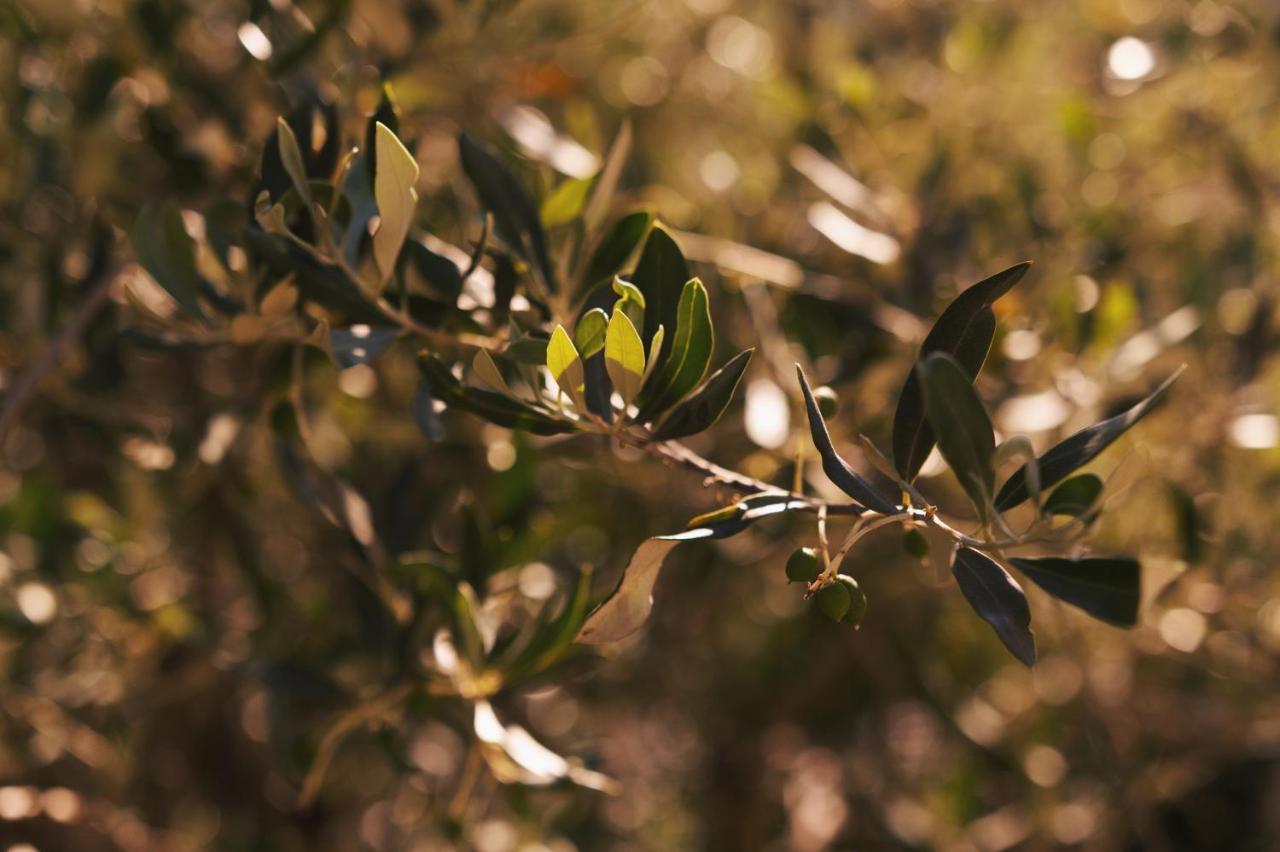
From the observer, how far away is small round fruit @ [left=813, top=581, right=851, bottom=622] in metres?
0.65

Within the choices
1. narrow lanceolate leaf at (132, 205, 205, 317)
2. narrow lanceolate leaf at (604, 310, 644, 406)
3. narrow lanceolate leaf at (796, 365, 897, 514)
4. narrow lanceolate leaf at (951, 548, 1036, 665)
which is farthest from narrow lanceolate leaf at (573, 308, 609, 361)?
narrow lanceolate leaf at (132, 205, 205, 317)

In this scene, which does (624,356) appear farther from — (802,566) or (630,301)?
(802,566)

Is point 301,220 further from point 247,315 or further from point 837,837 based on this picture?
point 837,837

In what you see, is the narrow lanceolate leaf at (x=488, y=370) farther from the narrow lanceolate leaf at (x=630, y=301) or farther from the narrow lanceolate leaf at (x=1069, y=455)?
the narrow lanceolate leaf at (x=1069, y=455)

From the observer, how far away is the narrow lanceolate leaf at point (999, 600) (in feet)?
2.02

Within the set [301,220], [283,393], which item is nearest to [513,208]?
[301,220]

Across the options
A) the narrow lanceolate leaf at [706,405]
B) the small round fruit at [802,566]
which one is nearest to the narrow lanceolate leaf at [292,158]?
the narrow lanceolate leaf at [706,405]

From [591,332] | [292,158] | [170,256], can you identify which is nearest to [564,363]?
[591,332]

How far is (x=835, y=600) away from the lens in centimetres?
65

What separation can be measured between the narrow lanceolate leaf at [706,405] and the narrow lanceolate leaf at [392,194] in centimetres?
22

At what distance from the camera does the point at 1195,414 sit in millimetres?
1322

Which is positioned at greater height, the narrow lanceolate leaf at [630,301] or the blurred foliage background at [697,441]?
the narrow lanceolate leaf at [630,301]

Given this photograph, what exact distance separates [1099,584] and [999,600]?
6 centimetres

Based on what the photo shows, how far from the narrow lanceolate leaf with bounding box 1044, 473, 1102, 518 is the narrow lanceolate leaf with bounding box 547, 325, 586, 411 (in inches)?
11.4
